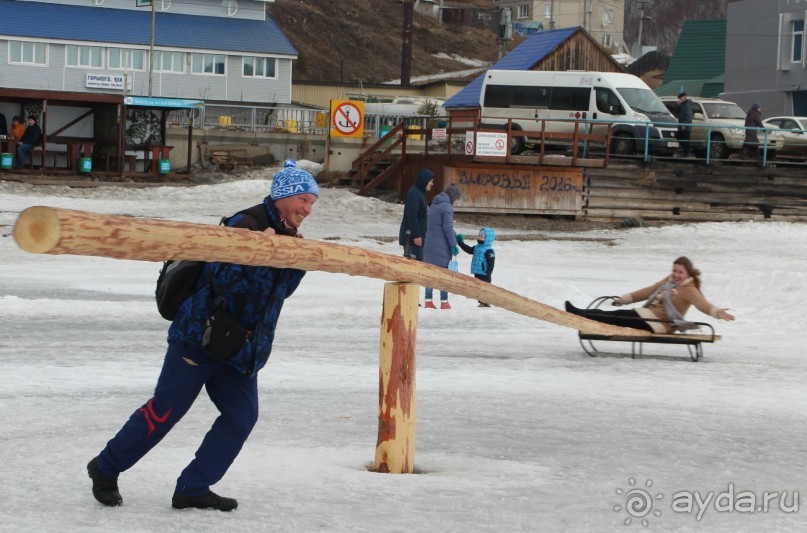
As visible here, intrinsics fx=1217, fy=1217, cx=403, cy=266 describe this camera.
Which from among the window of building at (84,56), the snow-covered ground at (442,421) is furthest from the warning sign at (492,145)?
the window of building at (84,56)

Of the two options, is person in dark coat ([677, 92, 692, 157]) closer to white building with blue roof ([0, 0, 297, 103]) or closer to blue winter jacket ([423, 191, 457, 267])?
blue winter jacket ([423, 191, 457, 267])

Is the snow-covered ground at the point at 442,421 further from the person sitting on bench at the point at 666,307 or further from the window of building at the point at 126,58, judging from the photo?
the window of building at the point at 126,58

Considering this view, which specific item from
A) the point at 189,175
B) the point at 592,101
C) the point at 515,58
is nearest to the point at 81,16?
the point at 515,58

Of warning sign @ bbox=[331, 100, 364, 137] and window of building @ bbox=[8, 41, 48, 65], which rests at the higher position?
window of building @ bbox=[8, 41, 48, 65]

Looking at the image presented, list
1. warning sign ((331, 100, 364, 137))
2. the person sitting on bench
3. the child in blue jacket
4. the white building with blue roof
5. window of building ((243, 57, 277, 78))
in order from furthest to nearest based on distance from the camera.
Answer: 1. window of building ((243, 57, 277, 78))
2. the white building with blue roof
3. warning sign ((331, 100, 364, 137))
4. the child in blue jacket
5. the person sitting on bench

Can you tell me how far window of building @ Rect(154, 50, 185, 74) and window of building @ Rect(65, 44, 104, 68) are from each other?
251cm

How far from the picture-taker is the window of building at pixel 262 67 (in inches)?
2350

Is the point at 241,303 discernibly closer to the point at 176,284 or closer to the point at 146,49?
the point at 176,284

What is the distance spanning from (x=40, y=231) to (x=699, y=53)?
67.5 m

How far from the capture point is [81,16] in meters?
57.7

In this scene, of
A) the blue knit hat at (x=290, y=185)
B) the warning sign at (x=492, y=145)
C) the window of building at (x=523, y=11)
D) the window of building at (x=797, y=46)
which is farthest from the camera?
the window of building at (x=523, y=11)

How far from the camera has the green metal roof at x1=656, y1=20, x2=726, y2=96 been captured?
218 ft

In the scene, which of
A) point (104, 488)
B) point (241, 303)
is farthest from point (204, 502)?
point (241, 303)

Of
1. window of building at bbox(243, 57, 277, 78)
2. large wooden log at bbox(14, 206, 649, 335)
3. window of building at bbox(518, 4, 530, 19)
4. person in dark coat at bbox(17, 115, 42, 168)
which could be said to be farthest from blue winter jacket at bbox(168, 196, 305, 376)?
window of building at bbox(518, 4, 530, 19)
